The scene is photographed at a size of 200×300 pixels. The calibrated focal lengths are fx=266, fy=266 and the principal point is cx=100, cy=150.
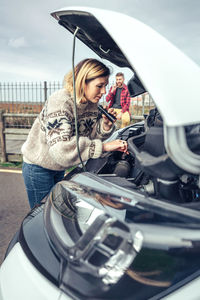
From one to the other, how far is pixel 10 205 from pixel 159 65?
11.4 feet

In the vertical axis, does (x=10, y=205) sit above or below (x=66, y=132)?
below

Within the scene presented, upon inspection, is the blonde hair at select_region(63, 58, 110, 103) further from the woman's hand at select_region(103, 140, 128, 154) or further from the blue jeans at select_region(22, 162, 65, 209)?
the blue jeans at select_region(22, 162, 65, 209)

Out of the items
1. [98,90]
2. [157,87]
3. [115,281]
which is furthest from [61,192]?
[98,90]

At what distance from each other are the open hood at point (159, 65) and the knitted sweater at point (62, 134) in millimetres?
639

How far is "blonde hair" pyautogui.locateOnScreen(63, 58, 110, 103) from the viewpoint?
5.97 ft

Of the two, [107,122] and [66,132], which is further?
[107,122]

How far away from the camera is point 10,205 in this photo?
3844 mm

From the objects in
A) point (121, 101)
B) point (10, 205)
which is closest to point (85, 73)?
point (10, 205)

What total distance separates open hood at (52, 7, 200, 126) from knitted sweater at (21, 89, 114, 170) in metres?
0.64

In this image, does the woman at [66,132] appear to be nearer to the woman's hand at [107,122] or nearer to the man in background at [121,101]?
the woman's hand at [107,122]

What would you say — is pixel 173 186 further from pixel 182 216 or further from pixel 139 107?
pixel 139 107

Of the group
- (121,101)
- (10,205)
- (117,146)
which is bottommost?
(10,205)

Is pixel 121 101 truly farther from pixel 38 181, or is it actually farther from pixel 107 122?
pixel 38 181

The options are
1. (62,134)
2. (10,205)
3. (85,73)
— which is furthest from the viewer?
(10,205)
